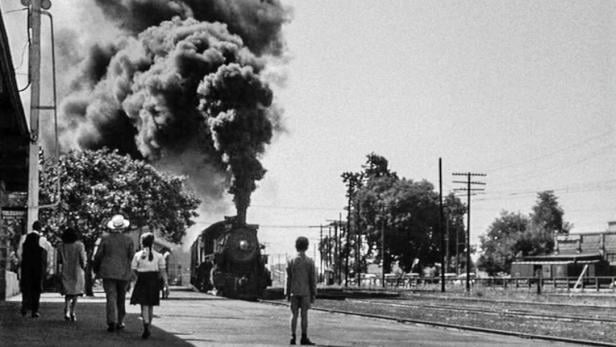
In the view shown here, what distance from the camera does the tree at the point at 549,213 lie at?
15425cm

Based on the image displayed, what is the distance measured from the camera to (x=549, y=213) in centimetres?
15550

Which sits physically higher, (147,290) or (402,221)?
(402,221)

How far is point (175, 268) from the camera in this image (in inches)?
4011

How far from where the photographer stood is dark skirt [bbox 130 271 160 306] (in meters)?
16.8

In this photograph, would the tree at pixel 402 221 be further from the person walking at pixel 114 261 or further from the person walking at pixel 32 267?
the person walking at pixel 114 261

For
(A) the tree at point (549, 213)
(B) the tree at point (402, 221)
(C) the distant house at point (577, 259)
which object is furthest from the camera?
(A) the tree at point (549, 213)

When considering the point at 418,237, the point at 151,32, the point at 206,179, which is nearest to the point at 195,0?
the point at 151,32

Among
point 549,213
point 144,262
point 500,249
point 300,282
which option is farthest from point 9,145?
point 549,213

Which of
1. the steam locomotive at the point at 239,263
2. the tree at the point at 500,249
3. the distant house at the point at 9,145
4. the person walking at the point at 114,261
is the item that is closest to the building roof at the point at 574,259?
the tree at the point at 500,249

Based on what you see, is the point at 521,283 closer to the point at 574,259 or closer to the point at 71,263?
the point at 574,259

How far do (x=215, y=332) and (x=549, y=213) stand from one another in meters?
141

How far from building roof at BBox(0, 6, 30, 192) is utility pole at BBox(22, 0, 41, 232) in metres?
0.41

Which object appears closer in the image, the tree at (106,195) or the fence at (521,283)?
the tree at (106,195)

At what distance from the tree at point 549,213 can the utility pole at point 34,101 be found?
5129 inches
